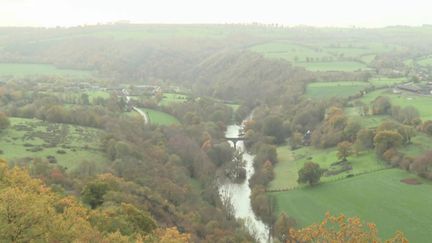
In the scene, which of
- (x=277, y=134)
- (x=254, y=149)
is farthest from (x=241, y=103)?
(x=254, y=149)

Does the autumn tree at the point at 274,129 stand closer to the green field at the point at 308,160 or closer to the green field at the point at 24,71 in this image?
the green field at the point at 308,160

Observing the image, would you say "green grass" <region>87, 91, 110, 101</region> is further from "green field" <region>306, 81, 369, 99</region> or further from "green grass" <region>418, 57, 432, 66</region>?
"green grass" <region>418, 57, 432, 66</region>

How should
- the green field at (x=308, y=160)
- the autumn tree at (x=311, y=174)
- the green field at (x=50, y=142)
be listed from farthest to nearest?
the green field at (x=308, y=160) → the autumn tree at (x=311, y=174) → the green field at (x=50, y=142)

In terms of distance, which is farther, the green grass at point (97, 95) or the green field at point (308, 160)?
the green grass at point (97, 95)

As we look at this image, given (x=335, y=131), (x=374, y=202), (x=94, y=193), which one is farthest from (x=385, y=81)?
(x=94, y=193)

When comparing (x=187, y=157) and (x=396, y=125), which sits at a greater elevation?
(x=396, y=125)

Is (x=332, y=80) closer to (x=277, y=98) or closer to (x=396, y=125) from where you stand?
(x=277, y=98)

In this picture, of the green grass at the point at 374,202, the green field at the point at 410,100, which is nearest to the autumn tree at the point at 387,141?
the green grass at the point at 374,202

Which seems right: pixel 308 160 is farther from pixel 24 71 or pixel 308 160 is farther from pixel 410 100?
pixel 24 71
